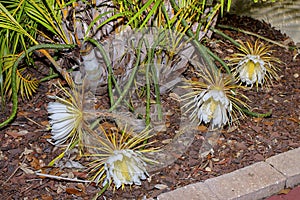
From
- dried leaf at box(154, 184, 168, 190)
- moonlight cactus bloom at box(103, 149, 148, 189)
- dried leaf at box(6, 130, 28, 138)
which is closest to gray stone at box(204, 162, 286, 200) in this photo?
dried leaf at box(154, 184, 168, 190)

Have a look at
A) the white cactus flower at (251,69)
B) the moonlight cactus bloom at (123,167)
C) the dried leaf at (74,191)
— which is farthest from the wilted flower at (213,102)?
the dried leaf at (74,191)

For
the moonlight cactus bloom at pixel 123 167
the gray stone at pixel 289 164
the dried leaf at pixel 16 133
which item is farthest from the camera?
the dried leaf at pixel 16 133

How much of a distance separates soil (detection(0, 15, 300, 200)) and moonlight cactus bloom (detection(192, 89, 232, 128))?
0.08 m

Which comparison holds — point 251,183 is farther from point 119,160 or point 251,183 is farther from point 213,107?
point 119,160

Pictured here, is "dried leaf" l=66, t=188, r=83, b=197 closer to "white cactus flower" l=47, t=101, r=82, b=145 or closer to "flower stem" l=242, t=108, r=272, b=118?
"white cactus flower" l=47, t=101, r=82, b=145

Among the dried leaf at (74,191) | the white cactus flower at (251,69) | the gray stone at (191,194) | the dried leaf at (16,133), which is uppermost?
the white cactus flower at (251,69)

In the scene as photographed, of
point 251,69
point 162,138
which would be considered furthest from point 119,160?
point 251,69

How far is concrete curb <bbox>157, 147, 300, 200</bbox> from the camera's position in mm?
1671

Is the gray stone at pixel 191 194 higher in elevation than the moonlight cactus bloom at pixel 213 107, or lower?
lower

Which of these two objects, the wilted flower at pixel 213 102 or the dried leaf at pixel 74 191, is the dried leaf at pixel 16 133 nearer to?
the dried leaf at pixel 74 191

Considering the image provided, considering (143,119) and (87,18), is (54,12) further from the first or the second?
(143,119)

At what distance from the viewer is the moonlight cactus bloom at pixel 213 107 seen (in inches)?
71.0

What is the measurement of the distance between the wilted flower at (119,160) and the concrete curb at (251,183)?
12 cm

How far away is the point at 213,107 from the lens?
182 cm
